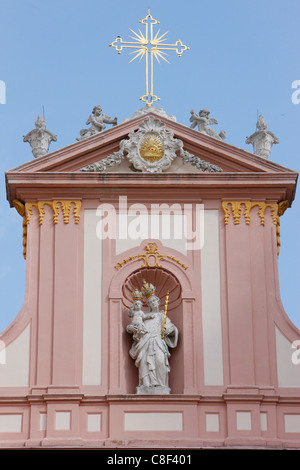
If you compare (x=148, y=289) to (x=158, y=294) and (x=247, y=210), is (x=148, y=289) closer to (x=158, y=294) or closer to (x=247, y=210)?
(x=158, y=294)

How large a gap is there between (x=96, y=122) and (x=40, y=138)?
92 centimetres

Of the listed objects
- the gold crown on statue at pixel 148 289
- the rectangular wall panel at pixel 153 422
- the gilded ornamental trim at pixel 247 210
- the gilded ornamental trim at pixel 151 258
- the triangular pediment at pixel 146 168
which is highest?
the triangular pediment at pixel 146 168

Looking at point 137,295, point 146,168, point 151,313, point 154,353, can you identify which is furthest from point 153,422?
point 146,168

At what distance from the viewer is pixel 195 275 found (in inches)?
888

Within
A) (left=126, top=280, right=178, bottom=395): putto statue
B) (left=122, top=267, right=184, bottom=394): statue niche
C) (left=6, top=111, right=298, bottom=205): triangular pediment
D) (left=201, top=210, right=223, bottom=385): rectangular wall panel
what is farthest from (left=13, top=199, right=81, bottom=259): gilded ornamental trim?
(left=201, top=210, right=223, bottom=385): rectangular wall panel

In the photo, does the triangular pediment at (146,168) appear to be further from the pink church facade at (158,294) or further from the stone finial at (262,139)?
the stone finial at (262,139)

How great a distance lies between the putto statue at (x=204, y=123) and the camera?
931 inches

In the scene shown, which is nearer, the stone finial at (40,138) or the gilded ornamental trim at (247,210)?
the gilded ornamental trim at (247,210)

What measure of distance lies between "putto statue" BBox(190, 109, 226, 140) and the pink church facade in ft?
1.29

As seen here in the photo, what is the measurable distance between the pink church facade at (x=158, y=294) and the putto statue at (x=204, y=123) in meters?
0.39

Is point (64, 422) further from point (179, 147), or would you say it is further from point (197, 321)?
point (179, 147)

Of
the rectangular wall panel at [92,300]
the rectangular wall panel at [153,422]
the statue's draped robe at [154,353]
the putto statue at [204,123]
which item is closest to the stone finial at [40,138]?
the rectangular wall panel at [92,300]
